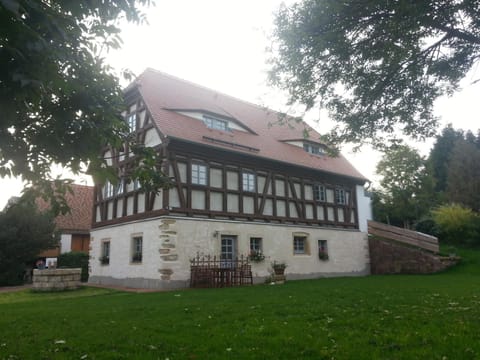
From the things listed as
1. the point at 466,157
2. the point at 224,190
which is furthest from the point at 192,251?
the point at 466,157

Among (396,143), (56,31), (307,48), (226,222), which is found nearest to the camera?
(56,31)

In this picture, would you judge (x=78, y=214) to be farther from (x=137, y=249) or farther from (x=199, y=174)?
(x=199, y=174)

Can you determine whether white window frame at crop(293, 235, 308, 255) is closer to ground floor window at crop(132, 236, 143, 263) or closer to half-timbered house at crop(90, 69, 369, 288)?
half-timbered house at crop(90, 69, 369, 288)

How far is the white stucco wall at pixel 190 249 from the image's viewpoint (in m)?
14.2

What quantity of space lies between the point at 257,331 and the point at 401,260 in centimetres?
1808

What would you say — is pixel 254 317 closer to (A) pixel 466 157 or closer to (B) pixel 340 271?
(B) pixel 340 271

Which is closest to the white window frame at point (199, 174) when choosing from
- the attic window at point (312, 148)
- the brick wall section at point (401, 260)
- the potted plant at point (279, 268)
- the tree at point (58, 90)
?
the potted plant at point (279, 268)

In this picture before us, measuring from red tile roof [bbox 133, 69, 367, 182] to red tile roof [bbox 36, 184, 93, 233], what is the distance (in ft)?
33.9

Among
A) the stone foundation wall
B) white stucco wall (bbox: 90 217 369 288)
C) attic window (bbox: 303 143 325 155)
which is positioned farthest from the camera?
attic window (bbox: 303 143 325 155)

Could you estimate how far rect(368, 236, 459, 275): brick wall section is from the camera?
65.7 ft

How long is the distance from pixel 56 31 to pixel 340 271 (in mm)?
19518

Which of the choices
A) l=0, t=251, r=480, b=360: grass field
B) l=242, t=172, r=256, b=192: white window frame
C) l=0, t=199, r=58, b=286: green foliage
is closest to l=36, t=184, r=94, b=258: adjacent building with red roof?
l=0, t=199, r=58, b=286: green foliage

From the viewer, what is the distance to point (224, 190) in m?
16.2

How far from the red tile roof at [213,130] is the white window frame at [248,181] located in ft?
3.22
